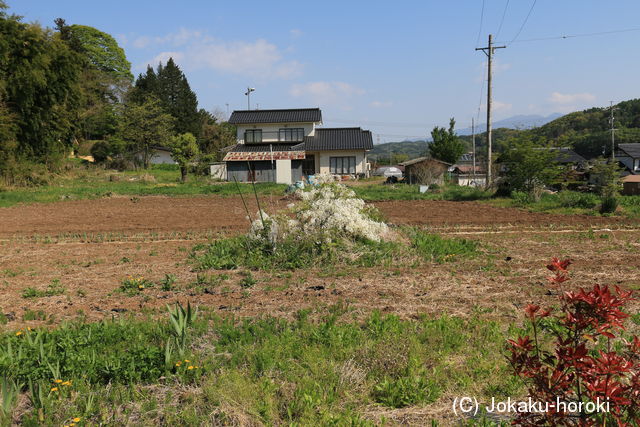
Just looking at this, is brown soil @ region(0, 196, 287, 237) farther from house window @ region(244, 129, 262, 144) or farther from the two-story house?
house window @ region(244, 129, 262, 144)

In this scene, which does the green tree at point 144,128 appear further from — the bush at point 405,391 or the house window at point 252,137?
the bush at point 405,391

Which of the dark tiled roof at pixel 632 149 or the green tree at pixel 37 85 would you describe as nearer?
the green tree at pixel 37 85

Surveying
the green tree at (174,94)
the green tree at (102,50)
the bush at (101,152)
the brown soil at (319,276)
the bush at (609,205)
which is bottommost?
the brown soil at (319,276)

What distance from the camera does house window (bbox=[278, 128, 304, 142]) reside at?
3791 cm

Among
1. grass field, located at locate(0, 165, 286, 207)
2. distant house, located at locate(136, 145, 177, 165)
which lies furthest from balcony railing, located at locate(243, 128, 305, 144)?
distant house, located at locate(136, 145, 177, 165)

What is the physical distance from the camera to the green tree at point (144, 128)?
133 feet

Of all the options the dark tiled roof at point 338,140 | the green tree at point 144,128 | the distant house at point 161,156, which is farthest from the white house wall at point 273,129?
the distant house at point 161,156

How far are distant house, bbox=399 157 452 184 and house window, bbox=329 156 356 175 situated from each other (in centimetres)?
511

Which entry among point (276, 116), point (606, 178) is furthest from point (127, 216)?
point (276, 116)

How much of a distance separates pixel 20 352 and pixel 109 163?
39.4 metres

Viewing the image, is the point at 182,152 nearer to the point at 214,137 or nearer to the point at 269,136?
the point at 269,136

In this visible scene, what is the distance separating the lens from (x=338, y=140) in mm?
36750

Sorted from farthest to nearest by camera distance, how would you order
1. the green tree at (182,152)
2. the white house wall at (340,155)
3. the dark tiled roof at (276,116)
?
the dark tiled roof at (276,116), the white house wall at (340,155), the green tree at (182,152)

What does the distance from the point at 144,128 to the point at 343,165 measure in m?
18.8
